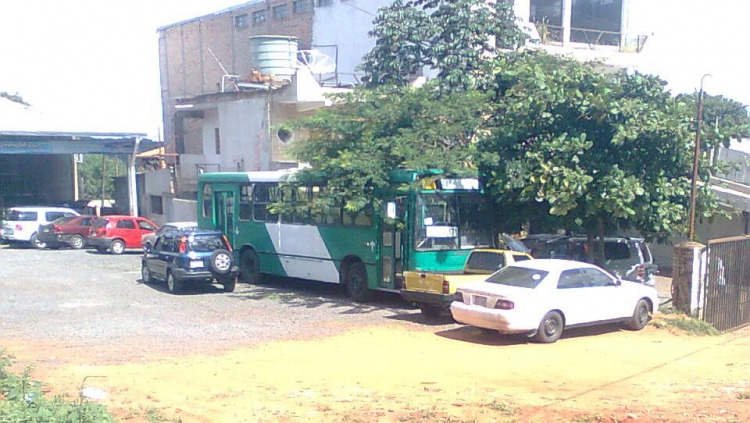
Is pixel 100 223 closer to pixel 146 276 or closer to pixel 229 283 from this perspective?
pixel 146 276

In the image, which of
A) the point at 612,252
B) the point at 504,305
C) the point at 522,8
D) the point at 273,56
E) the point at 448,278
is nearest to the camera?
the point at 504,305

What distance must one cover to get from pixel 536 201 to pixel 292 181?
231 inches

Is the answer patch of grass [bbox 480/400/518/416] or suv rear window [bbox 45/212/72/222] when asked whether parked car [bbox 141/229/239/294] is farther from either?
suv rear window [bbox 45/212/72/222]

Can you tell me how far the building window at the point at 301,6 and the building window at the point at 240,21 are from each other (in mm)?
4321

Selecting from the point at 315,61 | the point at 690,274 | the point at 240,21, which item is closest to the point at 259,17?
the point at 240,21

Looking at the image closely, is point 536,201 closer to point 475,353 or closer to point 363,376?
point 475,353

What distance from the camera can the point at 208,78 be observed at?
44.9 m

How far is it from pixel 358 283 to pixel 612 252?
20.1 feet

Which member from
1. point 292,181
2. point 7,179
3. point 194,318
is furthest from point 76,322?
point 7,179

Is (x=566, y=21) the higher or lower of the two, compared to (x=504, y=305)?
higher

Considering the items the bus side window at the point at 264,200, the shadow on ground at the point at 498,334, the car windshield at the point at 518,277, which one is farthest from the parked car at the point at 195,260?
the car windshield at the point at 518,277

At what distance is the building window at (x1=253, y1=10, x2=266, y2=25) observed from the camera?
4256 cm

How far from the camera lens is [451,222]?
17.6 metres

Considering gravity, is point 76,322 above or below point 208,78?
below
